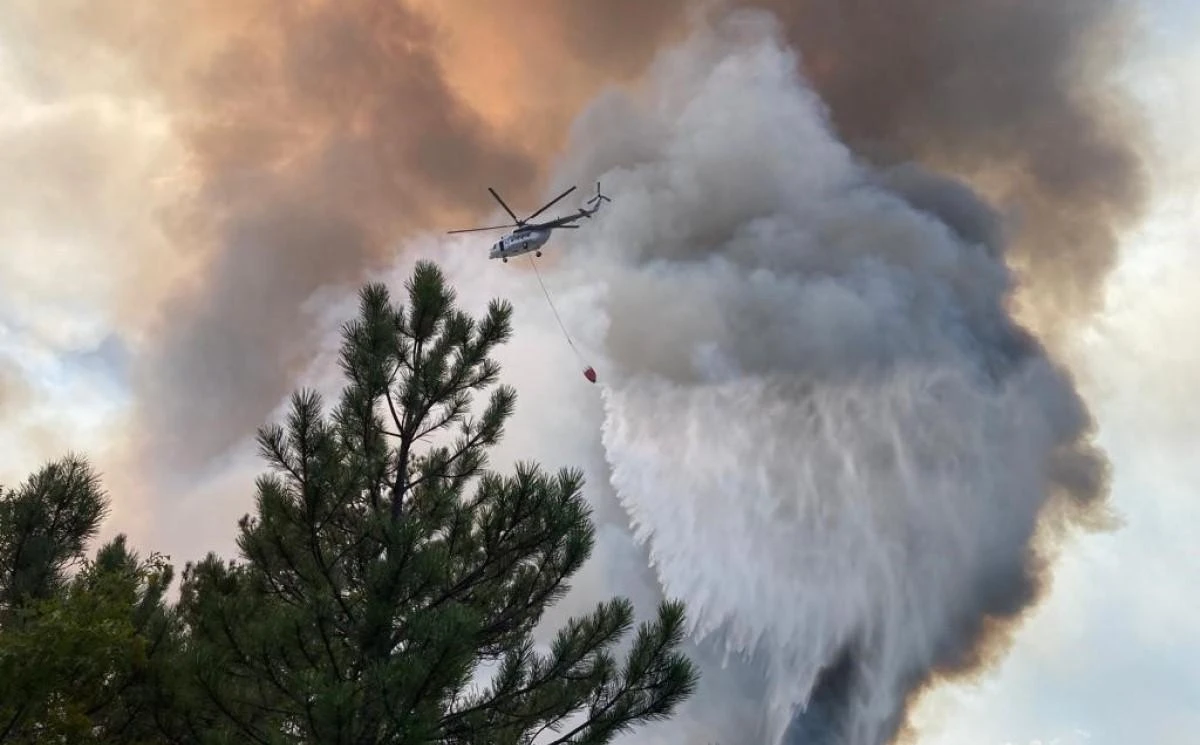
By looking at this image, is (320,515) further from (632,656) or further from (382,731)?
(632,656)

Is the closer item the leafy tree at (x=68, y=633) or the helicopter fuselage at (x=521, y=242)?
the leafy tree at (x=68, y=633)

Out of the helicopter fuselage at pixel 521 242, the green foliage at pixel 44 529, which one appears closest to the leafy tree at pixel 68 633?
the green foliage at pixel 44 529

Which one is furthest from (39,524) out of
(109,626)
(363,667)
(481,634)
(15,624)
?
(481,634)

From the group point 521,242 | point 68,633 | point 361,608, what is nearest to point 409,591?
point 361,608

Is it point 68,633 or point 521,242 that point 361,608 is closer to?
point 68,633

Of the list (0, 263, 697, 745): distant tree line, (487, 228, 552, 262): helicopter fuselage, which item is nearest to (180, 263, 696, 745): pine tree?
(0, 263, 697, 745): distant tree line

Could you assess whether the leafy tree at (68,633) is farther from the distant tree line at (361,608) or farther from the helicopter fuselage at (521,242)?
the helicopter fuselage at (521,242)
